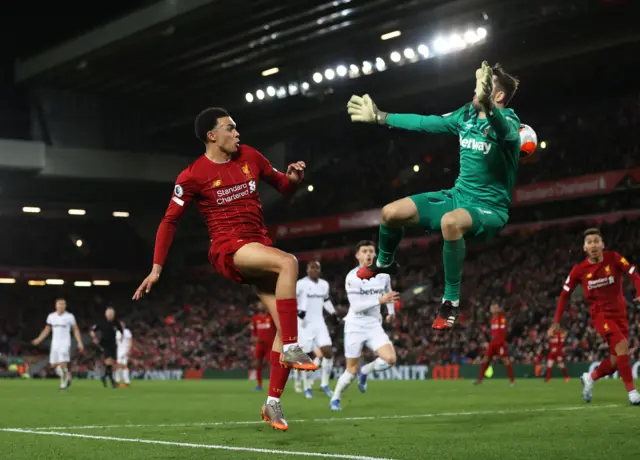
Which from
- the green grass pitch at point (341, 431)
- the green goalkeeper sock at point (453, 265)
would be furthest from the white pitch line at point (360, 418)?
the green goalkeeper sock at point (453, 265)

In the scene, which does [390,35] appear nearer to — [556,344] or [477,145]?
[556,344]

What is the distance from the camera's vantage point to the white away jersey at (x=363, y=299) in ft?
47.0

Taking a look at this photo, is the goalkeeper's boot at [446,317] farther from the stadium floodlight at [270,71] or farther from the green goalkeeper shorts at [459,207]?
the stadium floodlight at [270,71]

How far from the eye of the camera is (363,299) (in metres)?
14.4

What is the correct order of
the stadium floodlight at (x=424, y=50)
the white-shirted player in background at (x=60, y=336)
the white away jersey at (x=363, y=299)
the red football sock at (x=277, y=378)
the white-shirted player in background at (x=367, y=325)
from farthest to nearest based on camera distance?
1. the stadium floodlight at (x=424, y=50)
2. the white-shirted player in background at (x=60, y=336)
3. the white away jersey at (x=363, y=299)
4. the white-shirted player in background at (x=367, y=325)
5. the red football sock at (x=277, y=378)

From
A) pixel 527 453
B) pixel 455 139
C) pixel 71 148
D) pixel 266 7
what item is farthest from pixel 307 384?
pixel 71 148

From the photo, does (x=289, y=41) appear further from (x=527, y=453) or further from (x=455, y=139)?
(x=527, y=453)

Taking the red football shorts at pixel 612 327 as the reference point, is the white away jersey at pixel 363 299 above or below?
above

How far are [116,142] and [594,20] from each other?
21.6 metres

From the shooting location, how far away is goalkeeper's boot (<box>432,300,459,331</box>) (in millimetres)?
7586

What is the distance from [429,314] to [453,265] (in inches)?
940

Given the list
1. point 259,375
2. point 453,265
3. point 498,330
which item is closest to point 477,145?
point 453,265

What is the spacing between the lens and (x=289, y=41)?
30.8 metres

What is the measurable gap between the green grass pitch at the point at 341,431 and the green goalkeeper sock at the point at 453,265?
1204 mm
